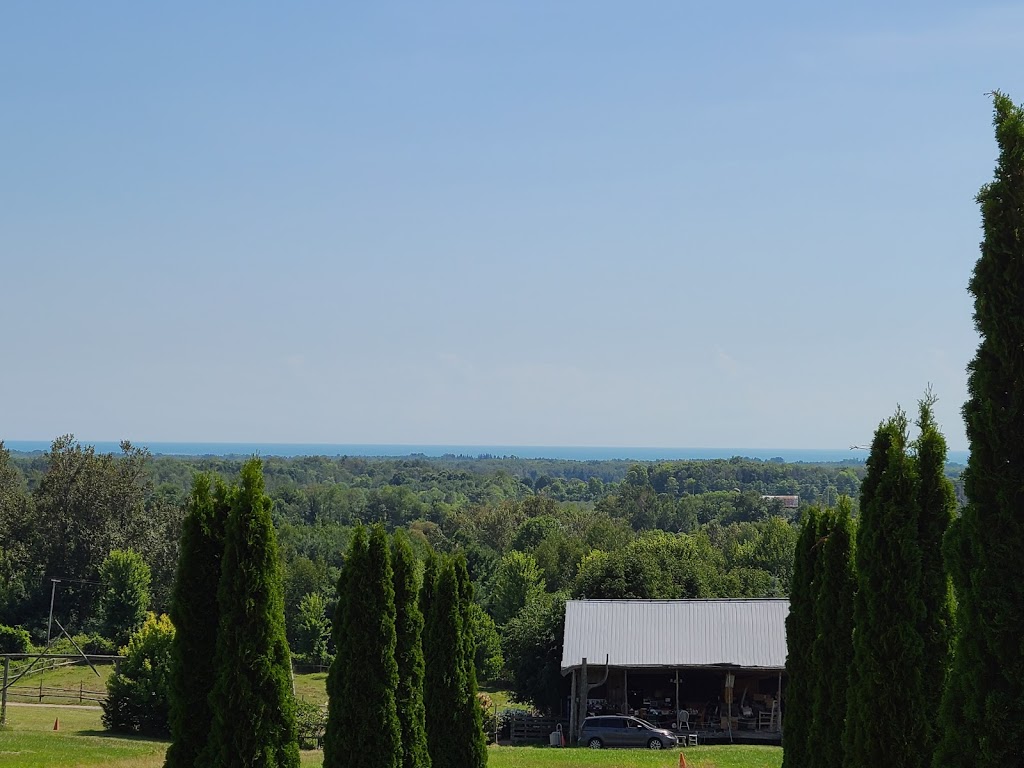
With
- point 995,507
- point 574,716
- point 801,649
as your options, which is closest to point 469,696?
point 801,649

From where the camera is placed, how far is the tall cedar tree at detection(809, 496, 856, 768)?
12.2 meters

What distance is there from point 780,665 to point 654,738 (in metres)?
4.45

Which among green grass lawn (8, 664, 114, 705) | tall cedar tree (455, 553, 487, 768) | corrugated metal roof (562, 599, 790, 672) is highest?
tall cedar tree (455, 553, 487, 768)

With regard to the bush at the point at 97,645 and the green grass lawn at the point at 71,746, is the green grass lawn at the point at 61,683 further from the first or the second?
the green grass lawn at the point at 71,746

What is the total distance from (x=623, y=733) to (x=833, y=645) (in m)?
18.0

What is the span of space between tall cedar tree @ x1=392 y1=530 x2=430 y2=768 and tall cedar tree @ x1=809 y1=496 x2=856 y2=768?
5728 mm

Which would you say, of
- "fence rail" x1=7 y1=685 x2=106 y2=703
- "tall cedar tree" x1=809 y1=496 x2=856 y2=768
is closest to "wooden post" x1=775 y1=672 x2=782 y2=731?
"tall cedar tree" x1=809 y1=496 x2=856 y2=768

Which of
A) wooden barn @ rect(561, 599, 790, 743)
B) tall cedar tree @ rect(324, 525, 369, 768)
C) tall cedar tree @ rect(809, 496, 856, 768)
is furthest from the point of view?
wooden barn @ rect(561, 599, 790, 743)

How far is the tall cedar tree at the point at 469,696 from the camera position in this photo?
54.9 ft

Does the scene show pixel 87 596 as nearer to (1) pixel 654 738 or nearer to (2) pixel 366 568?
(1) pixel 654 738

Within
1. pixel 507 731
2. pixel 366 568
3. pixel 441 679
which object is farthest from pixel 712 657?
pixel 366 568

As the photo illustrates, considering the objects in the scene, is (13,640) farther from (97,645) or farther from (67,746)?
(67,746)

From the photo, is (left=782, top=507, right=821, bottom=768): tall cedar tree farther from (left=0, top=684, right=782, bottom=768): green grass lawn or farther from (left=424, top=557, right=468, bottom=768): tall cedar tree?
(left=0, top=684, right=782, bottom=768): green grass lawn

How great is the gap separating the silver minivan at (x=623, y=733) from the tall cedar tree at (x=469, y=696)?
12471mm
